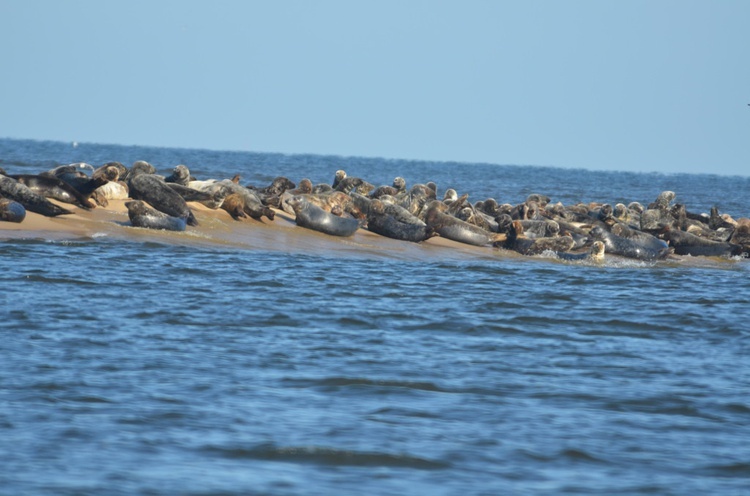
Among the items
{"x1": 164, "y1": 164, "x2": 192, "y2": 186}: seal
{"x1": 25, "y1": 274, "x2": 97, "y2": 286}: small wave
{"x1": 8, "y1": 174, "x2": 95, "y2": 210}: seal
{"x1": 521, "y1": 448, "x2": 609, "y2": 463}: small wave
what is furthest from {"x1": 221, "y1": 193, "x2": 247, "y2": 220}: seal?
{"x1": 521, "y1": 448, "x2": 609, "y2": 463}: small wave

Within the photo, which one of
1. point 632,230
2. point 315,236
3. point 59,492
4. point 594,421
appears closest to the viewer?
point 59,492

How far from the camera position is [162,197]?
49.5ft

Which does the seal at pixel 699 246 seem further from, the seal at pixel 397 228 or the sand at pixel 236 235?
the seal at pixel 397 228

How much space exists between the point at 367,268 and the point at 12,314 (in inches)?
216

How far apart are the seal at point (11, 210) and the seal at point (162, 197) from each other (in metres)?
1.88

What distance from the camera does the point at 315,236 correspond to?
16.0 metres

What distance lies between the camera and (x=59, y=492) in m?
5.19

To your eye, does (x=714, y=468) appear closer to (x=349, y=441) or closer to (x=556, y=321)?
(x=349, y=441)

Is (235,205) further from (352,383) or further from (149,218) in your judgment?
(352,383)

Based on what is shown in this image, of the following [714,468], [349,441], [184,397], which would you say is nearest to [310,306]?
[184,397]

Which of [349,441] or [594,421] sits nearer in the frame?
[349,441]

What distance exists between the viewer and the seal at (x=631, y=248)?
17000mm

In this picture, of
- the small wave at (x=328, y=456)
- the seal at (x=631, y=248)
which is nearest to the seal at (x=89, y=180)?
the seal at (x=631, y=248)

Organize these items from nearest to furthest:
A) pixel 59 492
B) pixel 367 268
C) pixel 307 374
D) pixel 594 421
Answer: pixel 59 492 → pixel 594 421 → pixel 307 374 → pixel 367 268
